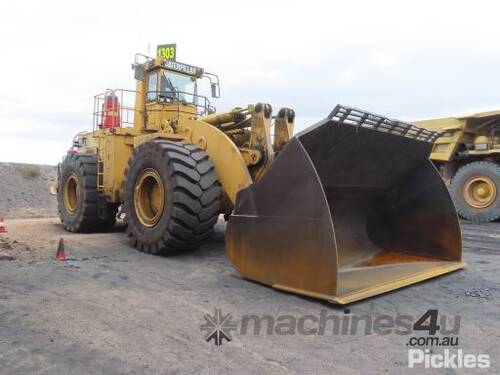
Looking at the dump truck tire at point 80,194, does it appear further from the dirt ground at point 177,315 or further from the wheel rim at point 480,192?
the wheel rim at point 480,192

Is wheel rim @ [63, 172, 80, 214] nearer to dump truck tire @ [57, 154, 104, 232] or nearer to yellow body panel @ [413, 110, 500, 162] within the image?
dump truck tire @ [57, 154, 104, 232]

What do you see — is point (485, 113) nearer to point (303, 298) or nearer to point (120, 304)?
point (303, 298)

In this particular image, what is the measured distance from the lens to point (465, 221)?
10.9m

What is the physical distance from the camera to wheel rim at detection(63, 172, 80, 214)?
8877 millimetres

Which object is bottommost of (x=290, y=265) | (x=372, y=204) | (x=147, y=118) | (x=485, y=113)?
(x=290, y=265)

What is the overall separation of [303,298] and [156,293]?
1.32 metres

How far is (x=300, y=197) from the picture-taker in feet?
12.8

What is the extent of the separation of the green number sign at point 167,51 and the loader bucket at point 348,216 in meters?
4.79

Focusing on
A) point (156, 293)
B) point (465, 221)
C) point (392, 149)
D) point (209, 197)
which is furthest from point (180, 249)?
point (465, 221)

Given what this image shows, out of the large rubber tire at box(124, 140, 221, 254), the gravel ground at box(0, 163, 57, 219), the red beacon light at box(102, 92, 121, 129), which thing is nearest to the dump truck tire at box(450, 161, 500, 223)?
the large rubber tire at box(124, 140, 221, 254)

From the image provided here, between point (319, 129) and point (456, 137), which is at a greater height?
point (456, 137)

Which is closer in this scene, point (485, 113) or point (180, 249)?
point (180, 249)

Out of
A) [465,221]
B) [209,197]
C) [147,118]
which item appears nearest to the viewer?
[209,197]

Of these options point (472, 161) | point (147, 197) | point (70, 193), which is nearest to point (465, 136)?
point (472, 161)
